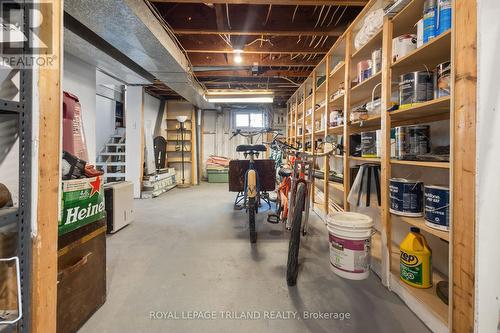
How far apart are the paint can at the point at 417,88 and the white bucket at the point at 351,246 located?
914mm

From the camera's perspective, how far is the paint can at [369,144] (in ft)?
6.36

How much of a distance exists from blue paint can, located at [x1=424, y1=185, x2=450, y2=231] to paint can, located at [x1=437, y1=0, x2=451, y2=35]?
90 cm

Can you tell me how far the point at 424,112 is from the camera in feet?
5.27

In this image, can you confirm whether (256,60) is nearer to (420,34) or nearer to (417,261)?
(420,34)

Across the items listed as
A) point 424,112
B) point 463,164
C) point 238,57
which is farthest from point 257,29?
point 463,164

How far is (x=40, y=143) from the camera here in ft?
2.68

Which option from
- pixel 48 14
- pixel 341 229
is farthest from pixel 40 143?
pixel 341 229

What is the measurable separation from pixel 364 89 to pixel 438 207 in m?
1.46

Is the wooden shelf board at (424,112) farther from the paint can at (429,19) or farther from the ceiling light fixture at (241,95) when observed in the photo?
the ceiling light fixture at (241,95)

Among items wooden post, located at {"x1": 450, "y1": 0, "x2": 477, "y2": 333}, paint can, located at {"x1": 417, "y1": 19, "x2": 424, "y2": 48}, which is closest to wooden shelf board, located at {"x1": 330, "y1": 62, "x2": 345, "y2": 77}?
paint can, located at {"x1": 417, "y1": 19, "x2": 424, "y2": 48}

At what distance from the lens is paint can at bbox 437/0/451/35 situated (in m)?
1.24

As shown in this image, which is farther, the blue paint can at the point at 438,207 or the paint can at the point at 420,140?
the paint can at the point at 420,140

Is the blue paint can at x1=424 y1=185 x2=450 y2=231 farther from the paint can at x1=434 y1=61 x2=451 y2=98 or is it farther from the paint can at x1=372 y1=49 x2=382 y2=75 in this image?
the paint can at x1=372 y1=49 x2=382 y2=75

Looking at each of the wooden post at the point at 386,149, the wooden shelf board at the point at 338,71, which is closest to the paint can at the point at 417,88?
the wooden post at the point at 386,149
